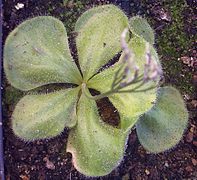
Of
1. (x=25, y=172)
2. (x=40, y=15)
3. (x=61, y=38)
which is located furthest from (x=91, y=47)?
(x=25, y=172)

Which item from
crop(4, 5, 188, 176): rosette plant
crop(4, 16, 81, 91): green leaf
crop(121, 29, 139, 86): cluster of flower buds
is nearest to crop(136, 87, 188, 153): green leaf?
crop(4, 5, 188, 176): rosette plant

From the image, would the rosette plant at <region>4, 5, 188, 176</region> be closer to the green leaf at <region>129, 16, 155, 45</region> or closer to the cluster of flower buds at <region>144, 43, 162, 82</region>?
the green leaf at <region>129, 16, 155, 45</region>

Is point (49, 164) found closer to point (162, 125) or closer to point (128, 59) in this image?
point (162, 125)

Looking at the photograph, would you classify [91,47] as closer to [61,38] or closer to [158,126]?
[61,38]

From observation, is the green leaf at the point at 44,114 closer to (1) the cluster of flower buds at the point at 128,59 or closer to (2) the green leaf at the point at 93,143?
(2) the green leaf at the point at 93,143

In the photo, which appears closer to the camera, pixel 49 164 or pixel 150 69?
pixel 150 69

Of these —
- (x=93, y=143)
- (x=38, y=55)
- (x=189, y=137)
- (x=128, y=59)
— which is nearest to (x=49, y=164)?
(x=93, y=143)
